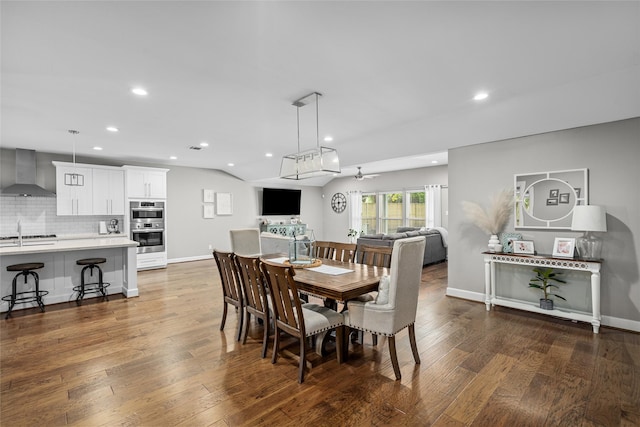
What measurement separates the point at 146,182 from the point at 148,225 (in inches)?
38.4

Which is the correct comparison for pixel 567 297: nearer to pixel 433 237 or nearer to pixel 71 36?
pixel 433 237

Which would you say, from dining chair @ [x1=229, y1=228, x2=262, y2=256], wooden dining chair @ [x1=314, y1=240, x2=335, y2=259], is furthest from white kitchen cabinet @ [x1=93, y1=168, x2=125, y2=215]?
wooden dining chair @ [x1=314, y1=240, x2=335, y2=259]

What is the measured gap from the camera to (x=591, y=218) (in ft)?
10.9

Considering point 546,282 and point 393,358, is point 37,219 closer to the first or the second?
point 393,358

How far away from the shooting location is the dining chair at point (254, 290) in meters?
2.74

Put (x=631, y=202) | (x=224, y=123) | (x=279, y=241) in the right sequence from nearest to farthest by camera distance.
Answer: (x=631, y=202) < (x=224, y=123) < (x=279, y=241)

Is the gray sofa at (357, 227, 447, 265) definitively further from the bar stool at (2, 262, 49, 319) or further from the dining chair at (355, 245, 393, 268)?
the bar stool at (2, 262, 49, 319)

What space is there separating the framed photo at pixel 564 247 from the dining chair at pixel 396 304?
2208 mm

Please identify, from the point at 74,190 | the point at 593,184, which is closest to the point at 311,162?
the point at 593,184

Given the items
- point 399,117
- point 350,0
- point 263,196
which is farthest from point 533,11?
point 263,196

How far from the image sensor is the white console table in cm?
331

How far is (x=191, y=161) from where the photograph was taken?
23.4 ft

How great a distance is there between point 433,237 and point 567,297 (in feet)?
11.9

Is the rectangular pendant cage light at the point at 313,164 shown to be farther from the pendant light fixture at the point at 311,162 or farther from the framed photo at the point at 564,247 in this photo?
the framed photo at the point at 564,247
